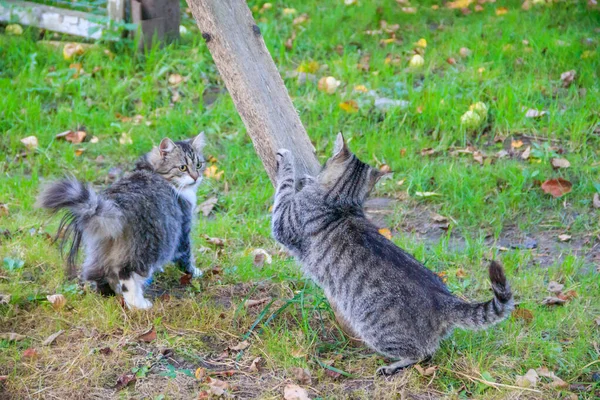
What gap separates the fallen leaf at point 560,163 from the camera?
212 inches

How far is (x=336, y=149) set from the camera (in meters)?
4.06

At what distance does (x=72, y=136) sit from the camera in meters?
6.20

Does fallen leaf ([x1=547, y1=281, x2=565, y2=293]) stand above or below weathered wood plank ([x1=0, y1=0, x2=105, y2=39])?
above

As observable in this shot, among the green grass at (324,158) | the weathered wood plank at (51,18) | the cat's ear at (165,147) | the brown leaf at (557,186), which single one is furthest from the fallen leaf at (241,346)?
the weathered wood plank at (51,18)

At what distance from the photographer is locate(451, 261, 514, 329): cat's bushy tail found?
10.5ft

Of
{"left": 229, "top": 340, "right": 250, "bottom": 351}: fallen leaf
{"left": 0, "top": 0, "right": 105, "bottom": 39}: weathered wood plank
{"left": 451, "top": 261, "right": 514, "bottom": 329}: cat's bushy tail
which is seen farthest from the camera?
{"left": 0, "top": 0, "right": 105, "bottom": 39}: weathered wood plank

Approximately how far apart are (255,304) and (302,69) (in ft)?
10.8

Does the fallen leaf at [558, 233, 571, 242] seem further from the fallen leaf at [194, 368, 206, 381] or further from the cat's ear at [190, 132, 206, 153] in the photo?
the fallen leaf at [194, 368, 206, 381]

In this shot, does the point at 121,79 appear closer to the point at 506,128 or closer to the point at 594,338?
the point at 506,128

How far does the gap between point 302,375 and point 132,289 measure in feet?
3.40

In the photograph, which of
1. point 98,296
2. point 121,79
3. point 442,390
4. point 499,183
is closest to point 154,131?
point 121,79

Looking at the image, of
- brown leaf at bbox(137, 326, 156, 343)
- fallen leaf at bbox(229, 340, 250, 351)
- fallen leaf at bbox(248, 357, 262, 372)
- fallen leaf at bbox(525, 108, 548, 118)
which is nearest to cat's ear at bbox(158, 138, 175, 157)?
brown leaf at bbox(137, 326, 156, 343)

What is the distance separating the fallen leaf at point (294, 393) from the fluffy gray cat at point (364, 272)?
38 cm

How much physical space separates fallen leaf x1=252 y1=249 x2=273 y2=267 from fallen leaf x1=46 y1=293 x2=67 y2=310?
1137mm
